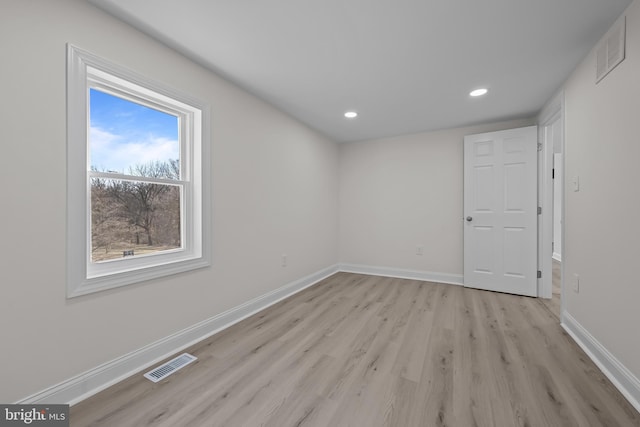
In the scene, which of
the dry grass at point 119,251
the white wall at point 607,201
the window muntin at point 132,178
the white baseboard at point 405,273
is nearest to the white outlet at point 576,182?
the white wall at point 607,201

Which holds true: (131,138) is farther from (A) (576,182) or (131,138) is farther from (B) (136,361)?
(A) (576,182)

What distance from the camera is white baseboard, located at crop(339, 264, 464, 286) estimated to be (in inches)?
151

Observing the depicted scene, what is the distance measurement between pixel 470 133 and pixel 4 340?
4813mm

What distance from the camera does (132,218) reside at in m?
1.90

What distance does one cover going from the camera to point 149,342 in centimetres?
183

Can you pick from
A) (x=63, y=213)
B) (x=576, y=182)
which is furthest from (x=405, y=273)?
(x=63, y=213)

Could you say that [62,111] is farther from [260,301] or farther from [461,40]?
[461,40]

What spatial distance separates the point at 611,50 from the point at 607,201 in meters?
1.00

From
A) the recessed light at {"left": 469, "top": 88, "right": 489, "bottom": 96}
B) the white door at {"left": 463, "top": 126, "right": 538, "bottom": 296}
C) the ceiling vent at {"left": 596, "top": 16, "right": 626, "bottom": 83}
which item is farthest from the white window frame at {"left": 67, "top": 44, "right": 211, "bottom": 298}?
the white door at {"left": 463, "top": 126, "right": 538, "bottom": 296}

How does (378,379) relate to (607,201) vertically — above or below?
below

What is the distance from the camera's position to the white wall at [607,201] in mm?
1513

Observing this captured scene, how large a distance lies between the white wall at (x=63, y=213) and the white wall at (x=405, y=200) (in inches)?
88.6

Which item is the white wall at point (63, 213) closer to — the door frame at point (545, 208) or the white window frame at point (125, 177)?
the white window frame at point (125, 177)

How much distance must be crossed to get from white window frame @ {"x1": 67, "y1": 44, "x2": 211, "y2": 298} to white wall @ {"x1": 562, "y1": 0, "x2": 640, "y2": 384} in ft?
9.57
